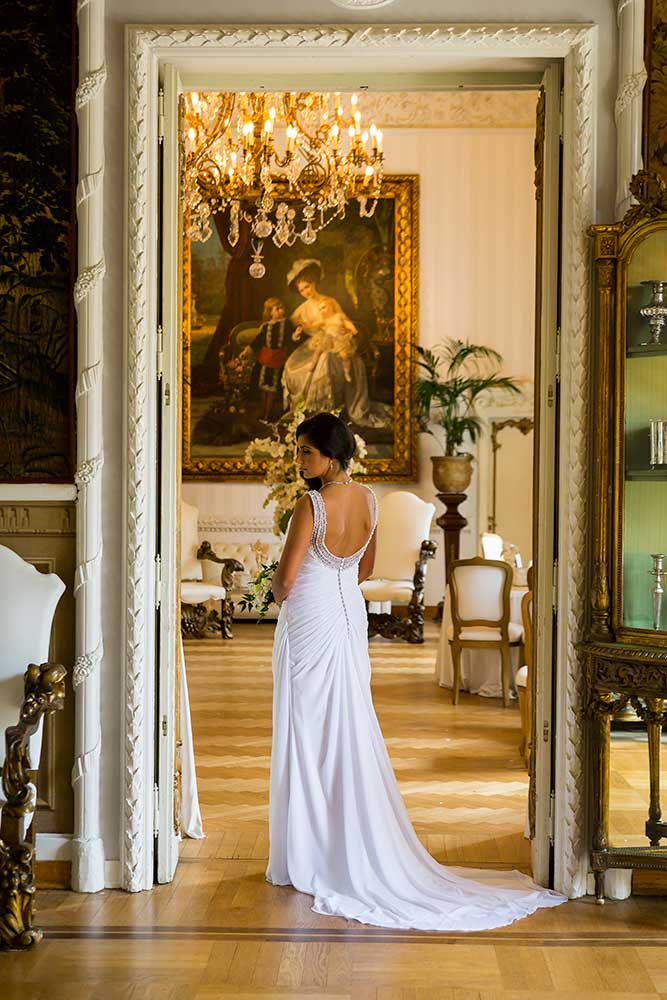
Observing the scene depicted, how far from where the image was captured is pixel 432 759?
270 inches

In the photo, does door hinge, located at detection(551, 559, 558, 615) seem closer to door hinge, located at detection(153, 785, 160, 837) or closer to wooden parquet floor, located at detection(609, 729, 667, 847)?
wooden parquet floor, located at detection(609, 729, 667, 847)

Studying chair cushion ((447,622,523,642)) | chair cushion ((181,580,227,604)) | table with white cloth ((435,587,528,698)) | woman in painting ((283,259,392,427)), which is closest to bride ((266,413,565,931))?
chair cushion ((447,622,523,642))

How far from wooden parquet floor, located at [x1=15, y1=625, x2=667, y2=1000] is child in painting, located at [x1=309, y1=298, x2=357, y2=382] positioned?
24.5 feet

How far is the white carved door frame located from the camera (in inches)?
175

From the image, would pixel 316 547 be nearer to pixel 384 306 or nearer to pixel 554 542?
pixel 554 542

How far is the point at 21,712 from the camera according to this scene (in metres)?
3.94

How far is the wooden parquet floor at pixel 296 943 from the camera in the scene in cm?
365

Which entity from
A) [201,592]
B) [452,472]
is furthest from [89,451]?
[452,472]

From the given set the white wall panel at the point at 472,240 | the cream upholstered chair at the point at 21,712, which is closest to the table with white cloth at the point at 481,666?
the white wall panel at the point at 472,240

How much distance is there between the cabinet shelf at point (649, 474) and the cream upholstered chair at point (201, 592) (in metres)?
7.36

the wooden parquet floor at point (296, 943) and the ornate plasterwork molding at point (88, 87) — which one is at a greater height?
the ornate plasterwork molding at point (88, 87)

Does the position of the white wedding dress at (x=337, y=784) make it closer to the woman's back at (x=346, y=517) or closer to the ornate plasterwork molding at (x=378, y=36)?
the woman's back at (x=346, y=517)

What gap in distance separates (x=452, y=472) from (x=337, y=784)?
25.3 feet

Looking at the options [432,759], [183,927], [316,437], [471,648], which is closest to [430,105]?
[471,648]
